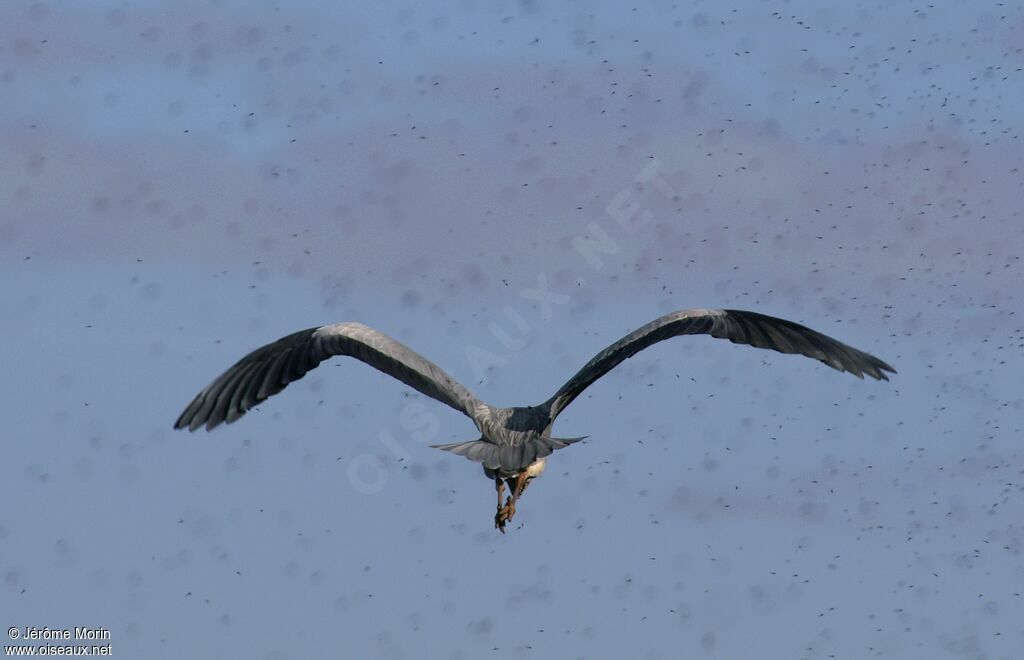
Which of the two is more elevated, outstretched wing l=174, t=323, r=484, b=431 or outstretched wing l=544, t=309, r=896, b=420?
outstretched wing l=544, t=309, r=896, b=420

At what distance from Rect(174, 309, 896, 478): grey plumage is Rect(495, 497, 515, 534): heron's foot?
37 centimetres

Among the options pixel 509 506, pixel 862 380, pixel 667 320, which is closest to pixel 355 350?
pixel 509 506

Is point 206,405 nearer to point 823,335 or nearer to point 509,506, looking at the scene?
point 509,506

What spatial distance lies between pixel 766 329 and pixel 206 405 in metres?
6.50

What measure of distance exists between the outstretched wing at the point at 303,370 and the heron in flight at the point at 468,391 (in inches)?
0.4

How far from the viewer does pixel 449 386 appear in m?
13.9

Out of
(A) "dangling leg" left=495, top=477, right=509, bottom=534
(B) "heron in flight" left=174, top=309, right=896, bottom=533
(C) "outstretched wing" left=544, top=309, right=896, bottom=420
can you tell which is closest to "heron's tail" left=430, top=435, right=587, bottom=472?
(B) "heron in flight" left=174, top=309, right=896, bottom=533

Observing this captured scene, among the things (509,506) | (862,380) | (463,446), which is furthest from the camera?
(862,380)

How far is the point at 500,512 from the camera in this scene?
43.7 ft

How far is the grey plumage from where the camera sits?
13.6 m

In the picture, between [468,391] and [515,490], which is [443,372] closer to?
[468,391]

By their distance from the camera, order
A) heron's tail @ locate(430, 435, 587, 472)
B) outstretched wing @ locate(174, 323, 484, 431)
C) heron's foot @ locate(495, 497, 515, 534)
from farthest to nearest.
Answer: outstretched wing @ locate(174, 323, 484, 431) → heron's foot @ locate(495, 497, 515, 534) → heron's tail @ locate(430, 435, 587, 472)

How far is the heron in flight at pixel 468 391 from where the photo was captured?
13.4m

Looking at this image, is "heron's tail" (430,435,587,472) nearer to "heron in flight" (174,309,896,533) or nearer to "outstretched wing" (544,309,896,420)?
"heron in flight" (174,309,896,533)
